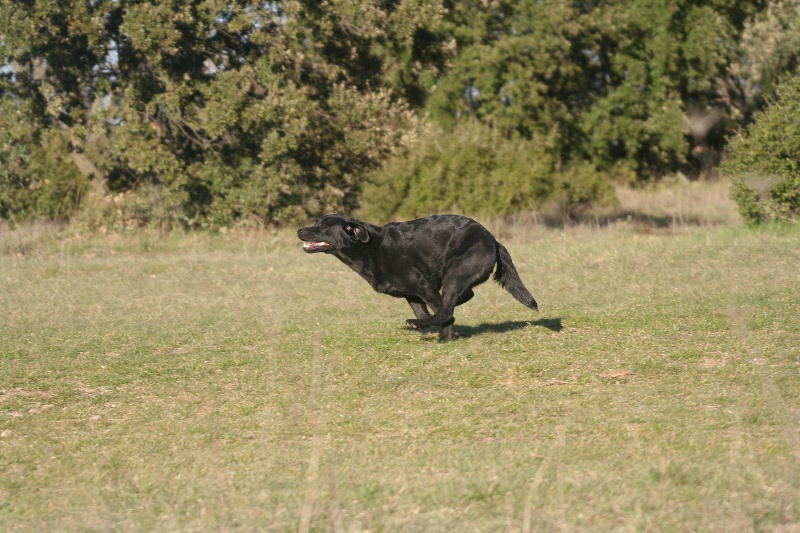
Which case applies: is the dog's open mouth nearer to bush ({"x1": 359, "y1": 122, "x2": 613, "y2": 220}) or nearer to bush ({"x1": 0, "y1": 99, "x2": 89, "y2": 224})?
bush ({"x1": 0, "y1": 99, "x2": 89, "y2": 224})

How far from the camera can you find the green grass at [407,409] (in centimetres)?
548

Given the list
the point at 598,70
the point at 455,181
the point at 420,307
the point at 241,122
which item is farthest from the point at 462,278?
the point at 598,70

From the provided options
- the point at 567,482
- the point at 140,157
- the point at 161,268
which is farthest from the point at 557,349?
the point at 140,157

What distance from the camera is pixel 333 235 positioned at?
9.70m

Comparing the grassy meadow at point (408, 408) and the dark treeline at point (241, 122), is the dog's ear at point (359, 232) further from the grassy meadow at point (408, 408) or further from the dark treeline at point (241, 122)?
the dark treeline at point (241, 122)

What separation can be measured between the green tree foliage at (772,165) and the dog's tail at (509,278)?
10.0 metres

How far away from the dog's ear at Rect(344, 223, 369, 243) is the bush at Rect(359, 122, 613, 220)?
544 inches

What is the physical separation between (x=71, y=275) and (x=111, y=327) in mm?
4974

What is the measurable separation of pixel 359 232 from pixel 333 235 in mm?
326

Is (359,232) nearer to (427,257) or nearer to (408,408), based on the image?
(427,257)

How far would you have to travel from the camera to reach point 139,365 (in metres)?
9.49

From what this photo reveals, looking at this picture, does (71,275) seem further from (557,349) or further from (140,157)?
(557,349)

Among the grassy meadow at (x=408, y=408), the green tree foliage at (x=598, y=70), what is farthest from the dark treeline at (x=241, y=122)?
the grassy meadow at (x=408, y=408)

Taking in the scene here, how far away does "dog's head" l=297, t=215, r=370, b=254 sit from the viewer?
9625 mm
